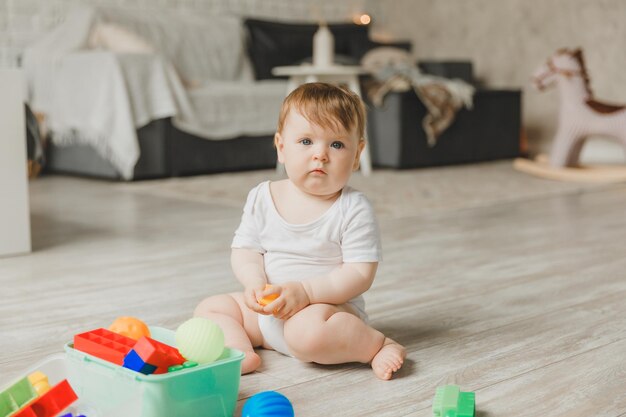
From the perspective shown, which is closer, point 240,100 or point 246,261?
point 246,261

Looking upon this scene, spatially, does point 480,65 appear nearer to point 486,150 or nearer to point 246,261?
point 486,150

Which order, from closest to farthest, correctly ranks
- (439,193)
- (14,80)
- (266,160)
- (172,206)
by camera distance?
(14,80) < (172,206) < (439,193) < (266,160)

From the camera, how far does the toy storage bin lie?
966 mm

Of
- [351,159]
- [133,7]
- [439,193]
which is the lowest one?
[439,193]

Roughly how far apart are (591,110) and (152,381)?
144 inches

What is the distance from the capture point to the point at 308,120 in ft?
4.10

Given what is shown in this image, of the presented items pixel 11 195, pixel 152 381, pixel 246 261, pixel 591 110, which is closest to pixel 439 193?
pixel 591 110

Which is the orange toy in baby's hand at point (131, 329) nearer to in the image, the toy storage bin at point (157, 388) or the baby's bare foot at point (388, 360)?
the toy storage bin at point (157, 388)

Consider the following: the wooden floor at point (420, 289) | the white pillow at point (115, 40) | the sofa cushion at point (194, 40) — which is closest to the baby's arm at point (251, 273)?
the wooden floor at point (420, 289)

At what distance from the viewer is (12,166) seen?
6.93ft

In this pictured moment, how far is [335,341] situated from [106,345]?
35cm

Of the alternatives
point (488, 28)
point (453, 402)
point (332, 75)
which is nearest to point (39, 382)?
point (453, 402)

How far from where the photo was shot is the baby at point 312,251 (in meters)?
1.23

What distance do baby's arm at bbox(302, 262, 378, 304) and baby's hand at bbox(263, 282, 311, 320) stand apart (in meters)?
0.02
